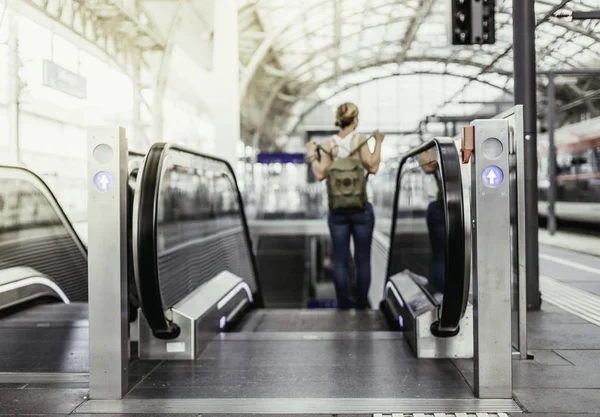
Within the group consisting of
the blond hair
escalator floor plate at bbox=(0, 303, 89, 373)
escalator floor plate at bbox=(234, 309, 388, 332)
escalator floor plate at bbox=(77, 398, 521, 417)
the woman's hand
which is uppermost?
the blond hair

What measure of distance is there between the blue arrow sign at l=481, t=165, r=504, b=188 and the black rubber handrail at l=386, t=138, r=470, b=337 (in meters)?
0.54

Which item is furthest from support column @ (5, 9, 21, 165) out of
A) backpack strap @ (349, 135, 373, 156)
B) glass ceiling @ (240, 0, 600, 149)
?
glass ceiling @ (240, 0, 600, 149)

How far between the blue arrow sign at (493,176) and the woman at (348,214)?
2.29 metres

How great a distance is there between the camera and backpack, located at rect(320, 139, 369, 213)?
5254 millimetres

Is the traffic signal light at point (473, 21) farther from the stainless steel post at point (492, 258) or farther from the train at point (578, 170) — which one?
the train at point (578, 170)

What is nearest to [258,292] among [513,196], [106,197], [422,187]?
[422,187]

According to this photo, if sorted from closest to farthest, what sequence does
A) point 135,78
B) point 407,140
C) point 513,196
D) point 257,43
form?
point 513,196, point 135,78, point 407,140, point 257,43

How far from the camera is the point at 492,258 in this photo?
10.0 ft

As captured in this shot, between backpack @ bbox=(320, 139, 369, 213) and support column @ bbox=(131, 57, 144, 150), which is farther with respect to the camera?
support column @ bbox=(131, 57, 144, 150)

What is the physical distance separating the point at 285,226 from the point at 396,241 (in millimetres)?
13165

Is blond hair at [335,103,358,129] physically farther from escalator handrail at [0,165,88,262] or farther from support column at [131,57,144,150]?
support column at [131,57,144,150]

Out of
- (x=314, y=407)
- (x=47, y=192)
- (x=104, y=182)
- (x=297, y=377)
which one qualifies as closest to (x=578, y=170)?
(x=47, y=192)

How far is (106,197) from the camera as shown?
3053mm

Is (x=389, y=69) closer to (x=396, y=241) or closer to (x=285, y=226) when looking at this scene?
(x=285, y=226)
